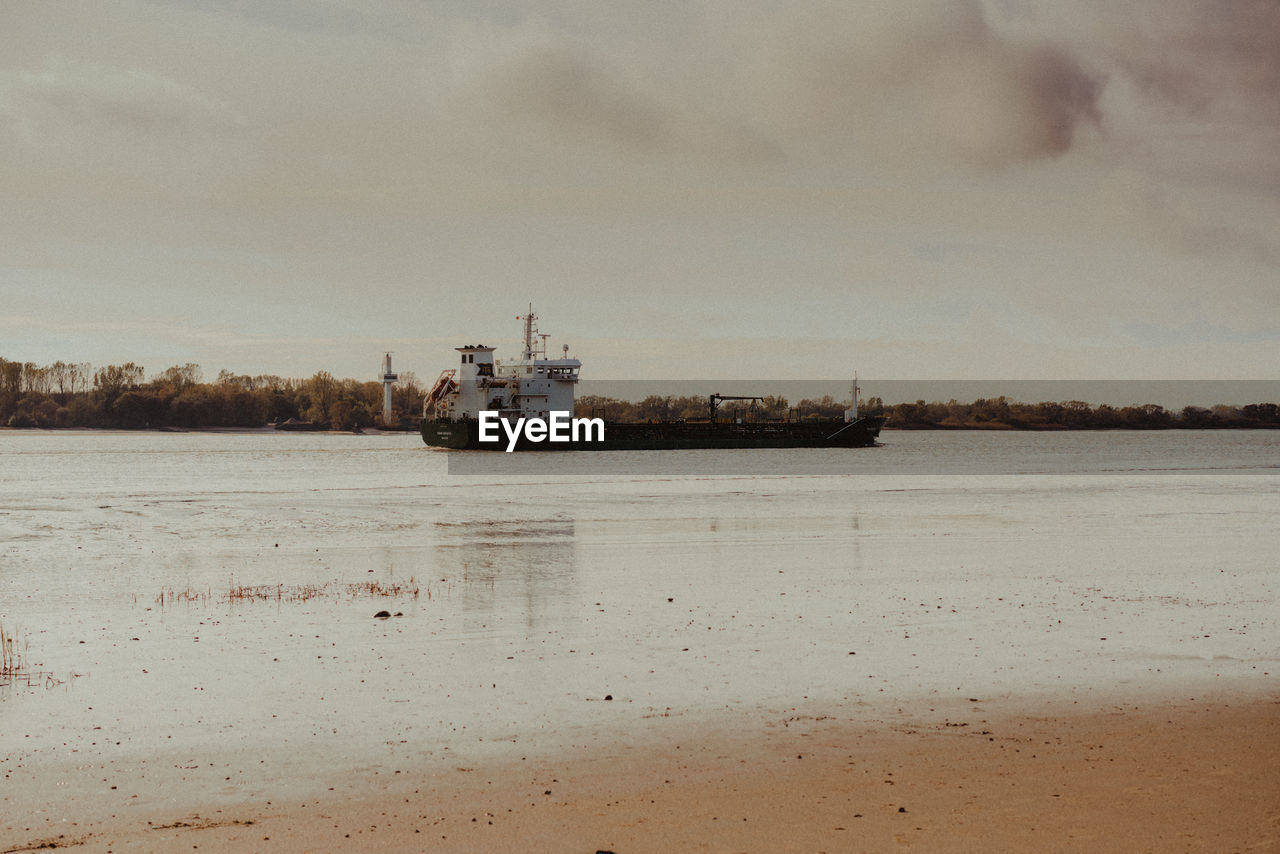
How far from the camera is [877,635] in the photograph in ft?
46.6

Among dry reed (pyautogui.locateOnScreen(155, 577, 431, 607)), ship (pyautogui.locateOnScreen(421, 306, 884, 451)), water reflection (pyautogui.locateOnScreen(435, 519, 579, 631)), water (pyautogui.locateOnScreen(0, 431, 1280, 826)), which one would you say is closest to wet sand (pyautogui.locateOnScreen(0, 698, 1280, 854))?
water (pyautogui.locateOnScreen(0, 431, 1280, 826))

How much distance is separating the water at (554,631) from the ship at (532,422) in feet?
222

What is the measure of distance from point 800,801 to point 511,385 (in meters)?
97.6

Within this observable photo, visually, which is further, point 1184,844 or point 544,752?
point 544,752

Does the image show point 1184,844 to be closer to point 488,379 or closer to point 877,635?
point 877,635

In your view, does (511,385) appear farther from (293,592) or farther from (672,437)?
(293,592)

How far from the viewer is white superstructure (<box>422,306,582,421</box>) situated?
10250 cm

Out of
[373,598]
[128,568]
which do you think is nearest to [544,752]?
[373,598]

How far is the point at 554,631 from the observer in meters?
14.7

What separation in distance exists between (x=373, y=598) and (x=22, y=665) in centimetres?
590

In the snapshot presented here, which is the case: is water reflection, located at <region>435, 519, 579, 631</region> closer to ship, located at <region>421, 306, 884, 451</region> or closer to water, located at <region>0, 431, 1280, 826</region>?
water, located at <region>0, 431, 1280, 826</region>

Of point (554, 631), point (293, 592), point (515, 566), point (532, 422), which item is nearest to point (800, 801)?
point (554, 631)

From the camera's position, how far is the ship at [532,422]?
337ft

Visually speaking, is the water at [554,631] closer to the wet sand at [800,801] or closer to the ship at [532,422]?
the wet sand at [800,801]
